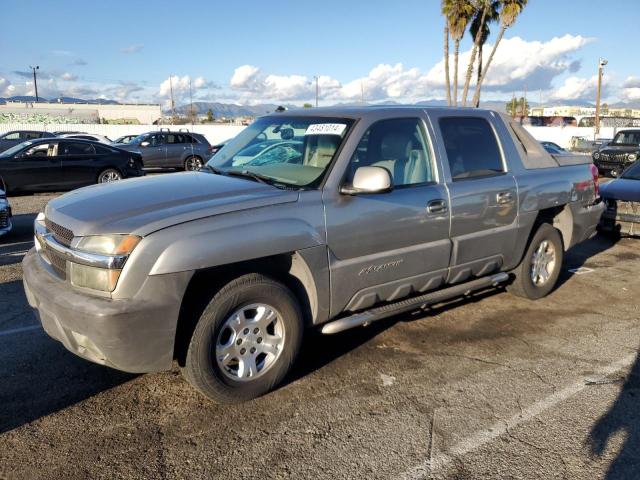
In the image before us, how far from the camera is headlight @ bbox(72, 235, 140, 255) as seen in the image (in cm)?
300

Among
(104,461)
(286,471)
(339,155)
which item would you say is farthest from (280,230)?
(104,461)

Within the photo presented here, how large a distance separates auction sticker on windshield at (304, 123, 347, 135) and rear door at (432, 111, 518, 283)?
89 cm

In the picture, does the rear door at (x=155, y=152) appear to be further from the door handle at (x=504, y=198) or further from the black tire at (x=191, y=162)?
the door handle at (x=504, y=198)

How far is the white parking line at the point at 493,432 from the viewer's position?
2861 mm

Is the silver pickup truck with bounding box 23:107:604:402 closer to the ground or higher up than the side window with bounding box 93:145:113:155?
closer to the ground

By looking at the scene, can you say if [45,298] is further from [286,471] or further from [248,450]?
[286,471]

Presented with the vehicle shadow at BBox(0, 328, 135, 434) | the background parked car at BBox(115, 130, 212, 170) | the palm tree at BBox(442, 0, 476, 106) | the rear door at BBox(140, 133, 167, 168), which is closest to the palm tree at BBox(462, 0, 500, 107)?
the palm tree at BBox(442, 0, 476, 106)

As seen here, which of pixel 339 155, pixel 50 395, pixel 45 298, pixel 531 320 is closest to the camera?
pixel 45 298

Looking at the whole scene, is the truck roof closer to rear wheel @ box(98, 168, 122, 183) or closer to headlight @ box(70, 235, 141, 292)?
headlight @ box(70, 235, 141, 292)

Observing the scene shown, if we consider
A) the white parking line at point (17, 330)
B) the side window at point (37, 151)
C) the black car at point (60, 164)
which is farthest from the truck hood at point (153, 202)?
the side window at point (37, 151)

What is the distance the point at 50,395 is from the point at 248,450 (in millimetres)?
1437

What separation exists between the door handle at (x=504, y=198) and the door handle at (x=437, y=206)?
73cm

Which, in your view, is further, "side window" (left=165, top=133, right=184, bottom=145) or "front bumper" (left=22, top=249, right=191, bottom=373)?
"side window" (left=165, top=133, right=184, bottom=145)

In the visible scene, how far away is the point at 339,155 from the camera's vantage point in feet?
12.7
